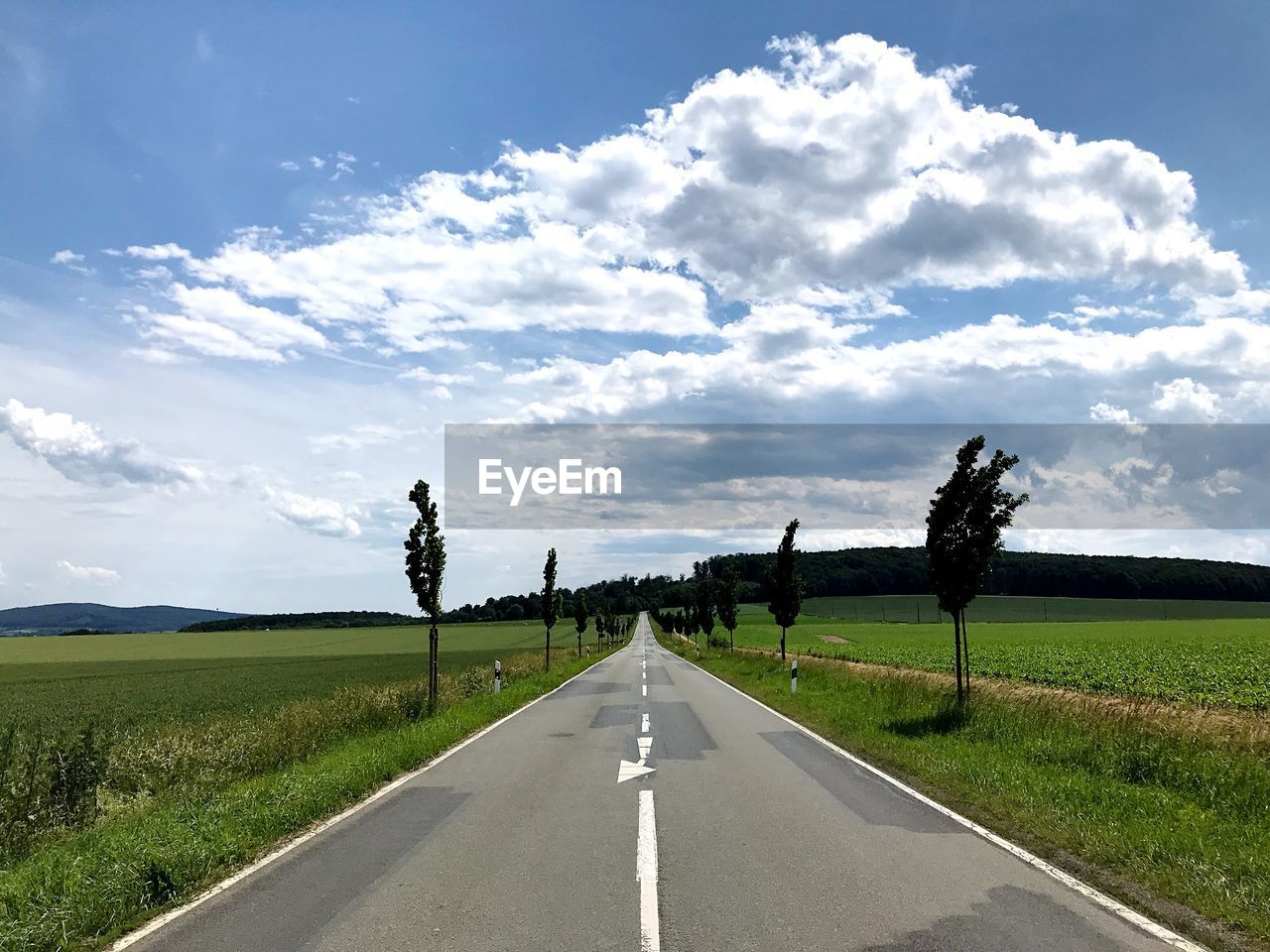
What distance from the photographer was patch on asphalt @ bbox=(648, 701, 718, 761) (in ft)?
42.6

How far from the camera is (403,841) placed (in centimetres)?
756

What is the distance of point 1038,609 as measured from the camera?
381ft

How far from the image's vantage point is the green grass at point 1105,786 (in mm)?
6426

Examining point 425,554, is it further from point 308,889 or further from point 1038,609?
point 1038,609

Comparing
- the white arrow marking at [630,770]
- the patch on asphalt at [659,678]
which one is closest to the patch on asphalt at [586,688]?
the patch on asphalt at [659,678]

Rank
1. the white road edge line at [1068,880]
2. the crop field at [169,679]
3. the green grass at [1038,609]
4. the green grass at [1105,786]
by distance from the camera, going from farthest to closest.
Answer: the green grass at [1038,609] < the crop field at [169,679] < the green grass at [1105,786] < the white road edge line at [1068,880]

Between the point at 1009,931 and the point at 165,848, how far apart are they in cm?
712

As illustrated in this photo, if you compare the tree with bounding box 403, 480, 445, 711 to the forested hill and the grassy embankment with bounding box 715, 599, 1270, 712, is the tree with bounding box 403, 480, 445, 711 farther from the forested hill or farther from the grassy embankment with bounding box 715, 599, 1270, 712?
the forested hill

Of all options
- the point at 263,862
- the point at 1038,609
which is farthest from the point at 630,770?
the point at 1038,609

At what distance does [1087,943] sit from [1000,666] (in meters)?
32.5

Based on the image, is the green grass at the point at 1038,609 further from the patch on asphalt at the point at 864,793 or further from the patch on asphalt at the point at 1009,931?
the patch on asphalt at the point at 1009,931

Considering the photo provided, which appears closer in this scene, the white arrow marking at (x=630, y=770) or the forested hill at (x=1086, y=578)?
the white arrow marking at (x=630, y=770)

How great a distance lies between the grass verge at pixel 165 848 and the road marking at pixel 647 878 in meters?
3.68

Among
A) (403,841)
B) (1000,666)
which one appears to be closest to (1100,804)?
(403,841)
